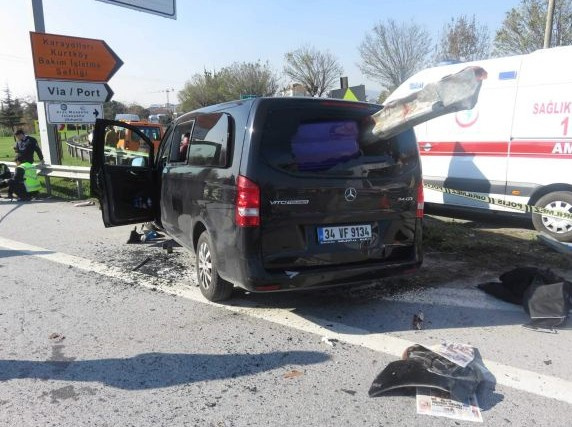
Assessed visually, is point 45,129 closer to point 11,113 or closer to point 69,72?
point 69,72

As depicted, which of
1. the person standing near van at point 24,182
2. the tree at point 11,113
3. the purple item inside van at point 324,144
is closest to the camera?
the purple item inside van at point 324,144

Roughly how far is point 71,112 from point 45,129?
112cm

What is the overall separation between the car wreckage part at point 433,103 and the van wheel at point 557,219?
4.07 meters

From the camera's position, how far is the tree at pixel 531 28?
2100 centimetres

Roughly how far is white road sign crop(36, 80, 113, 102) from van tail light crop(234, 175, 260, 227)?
31.0 feet

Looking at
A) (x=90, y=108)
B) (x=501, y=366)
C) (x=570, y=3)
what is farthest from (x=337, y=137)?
(x=570, y=3)

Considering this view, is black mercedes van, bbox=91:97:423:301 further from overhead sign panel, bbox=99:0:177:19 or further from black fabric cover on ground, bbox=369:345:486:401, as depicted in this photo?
overhead sign panel, bbox=99:0:177:19

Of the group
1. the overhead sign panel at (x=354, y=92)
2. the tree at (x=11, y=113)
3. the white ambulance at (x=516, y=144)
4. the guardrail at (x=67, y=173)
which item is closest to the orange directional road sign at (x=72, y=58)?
the guardrail at (x=67, y=173)

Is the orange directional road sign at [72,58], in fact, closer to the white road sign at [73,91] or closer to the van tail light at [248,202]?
the white road sign at [73,91]

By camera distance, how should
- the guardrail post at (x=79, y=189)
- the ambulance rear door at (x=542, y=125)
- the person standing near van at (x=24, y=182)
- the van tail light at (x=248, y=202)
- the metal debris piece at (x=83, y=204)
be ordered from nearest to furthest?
the van tail light at (x=248, y=202)
the ambulance rear door at (x=542, y=125)
the metal debris piece at (x=83, y=204)
the guardrail post at (x=79, y=189)
the person standing near van at (x=24, y=182)

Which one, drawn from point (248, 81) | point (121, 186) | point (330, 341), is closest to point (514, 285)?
point (330, 341)

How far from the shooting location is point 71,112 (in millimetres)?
11695

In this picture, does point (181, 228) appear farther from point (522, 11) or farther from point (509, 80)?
point (522, 11)

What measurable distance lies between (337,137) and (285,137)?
1.48ft
